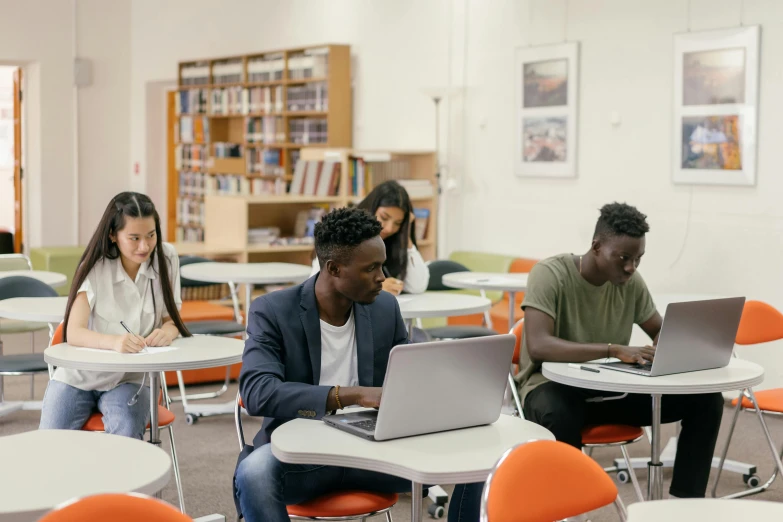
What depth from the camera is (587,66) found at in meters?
7.25

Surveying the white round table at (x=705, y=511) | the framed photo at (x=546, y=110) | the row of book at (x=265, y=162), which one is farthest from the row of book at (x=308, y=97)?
the white round table at (x=705, y=511)

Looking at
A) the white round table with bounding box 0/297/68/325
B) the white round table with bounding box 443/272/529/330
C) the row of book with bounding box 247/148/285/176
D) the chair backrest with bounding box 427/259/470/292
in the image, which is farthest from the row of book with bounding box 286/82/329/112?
the white round table with bounding box 0/297/68/325

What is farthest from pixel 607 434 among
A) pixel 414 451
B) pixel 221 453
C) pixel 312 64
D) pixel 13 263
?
pixel 312 64

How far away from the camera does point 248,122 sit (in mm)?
10758

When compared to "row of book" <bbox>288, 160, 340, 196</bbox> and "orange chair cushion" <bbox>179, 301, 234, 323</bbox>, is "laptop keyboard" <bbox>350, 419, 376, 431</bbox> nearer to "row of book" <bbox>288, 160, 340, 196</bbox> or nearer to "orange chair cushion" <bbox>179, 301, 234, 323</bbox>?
"orange chair cushion" <bbox>179, 301, 234, 323</bbox>

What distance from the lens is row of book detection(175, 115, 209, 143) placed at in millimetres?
11781

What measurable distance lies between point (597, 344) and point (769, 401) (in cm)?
114

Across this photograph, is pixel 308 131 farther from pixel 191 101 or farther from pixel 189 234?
pixel 189 234

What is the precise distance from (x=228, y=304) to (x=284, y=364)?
17.1 feet

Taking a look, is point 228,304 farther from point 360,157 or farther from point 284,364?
point 284,364

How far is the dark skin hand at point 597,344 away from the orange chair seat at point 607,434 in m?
0.26

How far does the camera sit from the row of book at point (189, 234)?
12.1 m

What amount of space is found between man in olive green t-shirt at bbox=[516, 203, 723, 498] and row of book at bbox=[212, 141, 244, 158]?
791 cm

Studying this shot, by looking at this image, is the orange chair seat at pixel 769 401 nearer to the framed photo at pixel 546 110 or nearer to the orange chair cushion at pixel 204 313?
the framed photo at pixel 546 110
